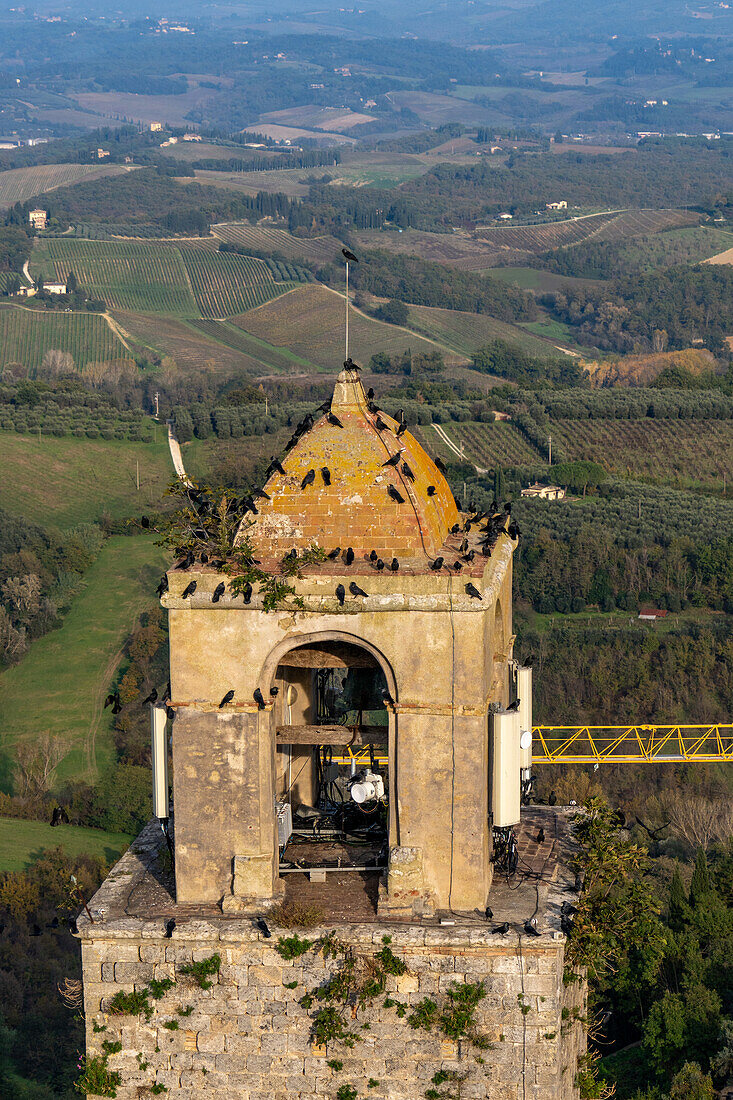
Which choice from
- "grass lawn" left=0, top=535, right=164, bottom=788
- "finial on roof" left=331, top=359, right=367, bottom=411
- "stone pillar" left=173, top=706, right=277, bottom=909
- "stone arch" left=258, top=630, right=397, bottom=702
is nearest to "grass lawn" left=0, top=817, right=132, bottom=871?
"grass lawn" left=0, top=535, right=164, bottom=788

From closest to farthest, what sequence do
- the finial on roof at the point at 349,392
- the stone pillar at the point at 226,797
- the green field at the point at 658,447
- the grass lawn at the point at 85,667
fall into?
the stone pillar at the point at 226,797
the finial on roof at the point at 349,392
the grass lawn at the point at 85,667
the green field at the point at 658,447

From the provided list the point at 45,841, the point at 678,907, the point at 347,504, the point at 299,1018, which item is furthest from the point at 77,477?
the point at 299,1018

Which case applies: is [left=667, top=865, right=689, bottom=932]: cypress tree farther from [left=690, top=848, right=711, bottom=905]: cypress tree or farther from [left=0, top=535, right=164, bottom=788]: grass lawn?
[left=0, top=535, right=164, bottom=788]: grass lawn

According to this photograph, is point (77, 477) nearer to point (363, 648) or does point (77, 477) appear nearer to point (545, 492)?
point (545, 492)

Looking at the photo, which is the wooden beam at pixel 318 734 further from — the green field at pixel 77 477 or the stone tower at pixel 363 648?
the green field at pixel 77 477

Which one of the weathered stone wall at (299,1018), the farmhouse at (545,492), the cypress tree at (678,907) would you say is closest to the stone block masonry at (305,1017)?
the weathered stone wall at (299,1018)

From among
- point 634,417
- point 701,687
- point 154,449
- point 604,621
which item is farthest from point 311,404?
point 701,687

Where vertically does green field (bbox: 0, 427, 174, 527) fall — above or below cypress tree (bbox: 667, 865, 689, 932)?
below

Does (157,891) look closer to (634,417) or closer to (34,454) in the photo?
(34,454)
